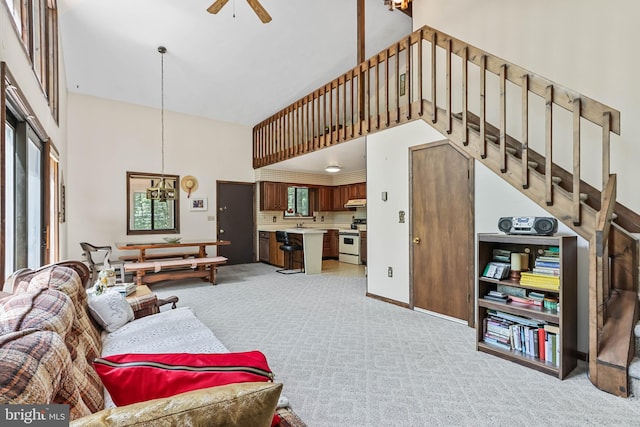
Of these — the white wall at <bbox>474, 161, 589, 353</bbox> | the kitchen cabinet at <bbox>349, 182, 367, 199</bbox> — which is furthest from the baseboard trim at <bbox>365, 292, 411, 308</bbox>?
the kitchen cabinet at <bbox>349, 182, 367, 199</bbox>

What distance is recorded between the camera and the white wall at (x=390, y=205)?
14.2 ft

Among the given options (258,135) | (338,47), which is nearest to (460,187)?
(338,47)

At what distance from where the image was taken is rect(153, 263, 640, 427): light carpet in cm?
198

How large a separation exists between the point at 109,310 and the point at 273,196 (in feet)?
19.8

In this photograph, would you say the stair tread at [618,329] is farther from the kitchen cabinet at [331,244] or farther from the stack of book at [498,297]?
the kitchen cabinet at [331,244]

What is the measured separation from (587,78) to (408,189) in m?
2.13

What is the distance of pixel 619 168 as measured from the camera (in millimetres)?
3004

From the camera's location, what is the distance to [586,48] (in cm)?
324

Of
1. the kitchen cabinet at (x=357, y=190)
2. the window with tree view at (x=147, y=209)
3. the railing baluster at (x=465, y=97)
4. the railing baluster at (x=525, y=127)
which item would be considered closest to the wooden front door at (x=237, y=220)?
the window with tree view at (x=147, y=209)

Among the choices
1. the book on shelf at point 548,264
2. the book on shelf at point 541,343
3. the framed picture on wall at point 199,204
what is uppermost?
the framed picture on wall at point 199,204

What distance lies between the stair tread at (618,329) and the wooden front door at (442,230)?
48.0 inches

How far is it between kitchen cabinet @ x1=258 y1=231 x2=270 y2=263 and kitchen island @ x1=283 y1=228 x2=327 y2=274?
1.54m

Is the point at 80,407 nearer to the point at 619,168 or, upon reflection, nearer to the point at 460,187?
the point at 460,187

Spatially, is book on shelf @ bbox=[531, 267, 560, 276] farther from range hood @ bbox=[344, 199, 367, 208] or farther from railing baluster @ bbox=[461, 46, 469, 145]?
range hood @ bbox=[344, 199, 367, 208]
